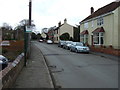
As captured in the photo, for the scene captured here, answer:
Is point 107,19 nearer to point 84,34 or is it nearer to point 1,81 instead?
point 84,34

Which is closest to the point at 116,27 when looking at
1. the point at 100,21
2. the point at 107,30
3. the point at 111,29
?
the point at 111,29

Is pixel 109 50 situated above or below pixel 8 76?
below

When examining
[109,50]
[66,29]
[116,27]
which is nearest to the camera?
[109,50]

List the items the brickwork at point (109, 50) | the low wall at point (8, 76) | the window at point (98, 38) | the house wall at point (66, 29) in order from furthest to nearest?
the house wall at point (66, 29) → the window at point (98, 38) → the brickwork at point (109, 50) → the low wall at point (8, 76)

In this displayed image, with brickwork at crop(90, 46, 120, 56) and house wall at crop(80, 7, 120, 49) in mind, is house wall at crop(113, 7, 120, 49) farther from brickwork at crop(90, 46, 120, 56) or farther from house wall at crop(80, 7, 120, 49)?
brickwork at crop(90, 46, 120, 56)

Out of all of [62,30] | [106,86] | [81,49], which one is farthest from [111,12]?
[62,30]

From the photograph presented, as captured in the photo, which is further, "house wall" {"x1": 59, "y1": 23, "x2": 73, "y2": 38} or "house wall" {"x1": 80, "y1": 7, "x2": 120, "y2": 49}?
"house wall" {"x1": 59, "y1": 23, "x2": 73, "y2": 38}

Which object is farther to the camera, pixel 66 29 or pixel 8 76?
pixel 66 29

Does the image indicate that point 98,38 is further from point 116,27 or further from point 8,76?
point 8,76

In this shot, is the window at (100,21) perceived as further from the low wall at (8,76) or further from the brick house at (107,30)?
the low wall at (8,76)

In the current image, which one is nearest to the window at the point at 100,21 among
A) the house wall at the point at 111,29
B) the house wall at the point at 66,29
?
the house wall at the point at 111,29

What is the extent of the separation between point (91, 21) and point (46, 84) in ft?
109

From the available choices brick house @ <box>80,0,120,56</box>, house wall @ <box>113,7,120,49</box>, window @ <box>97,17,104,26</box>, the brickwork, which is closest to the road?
the brickwork

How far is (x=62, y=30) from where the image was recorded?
8538cm
